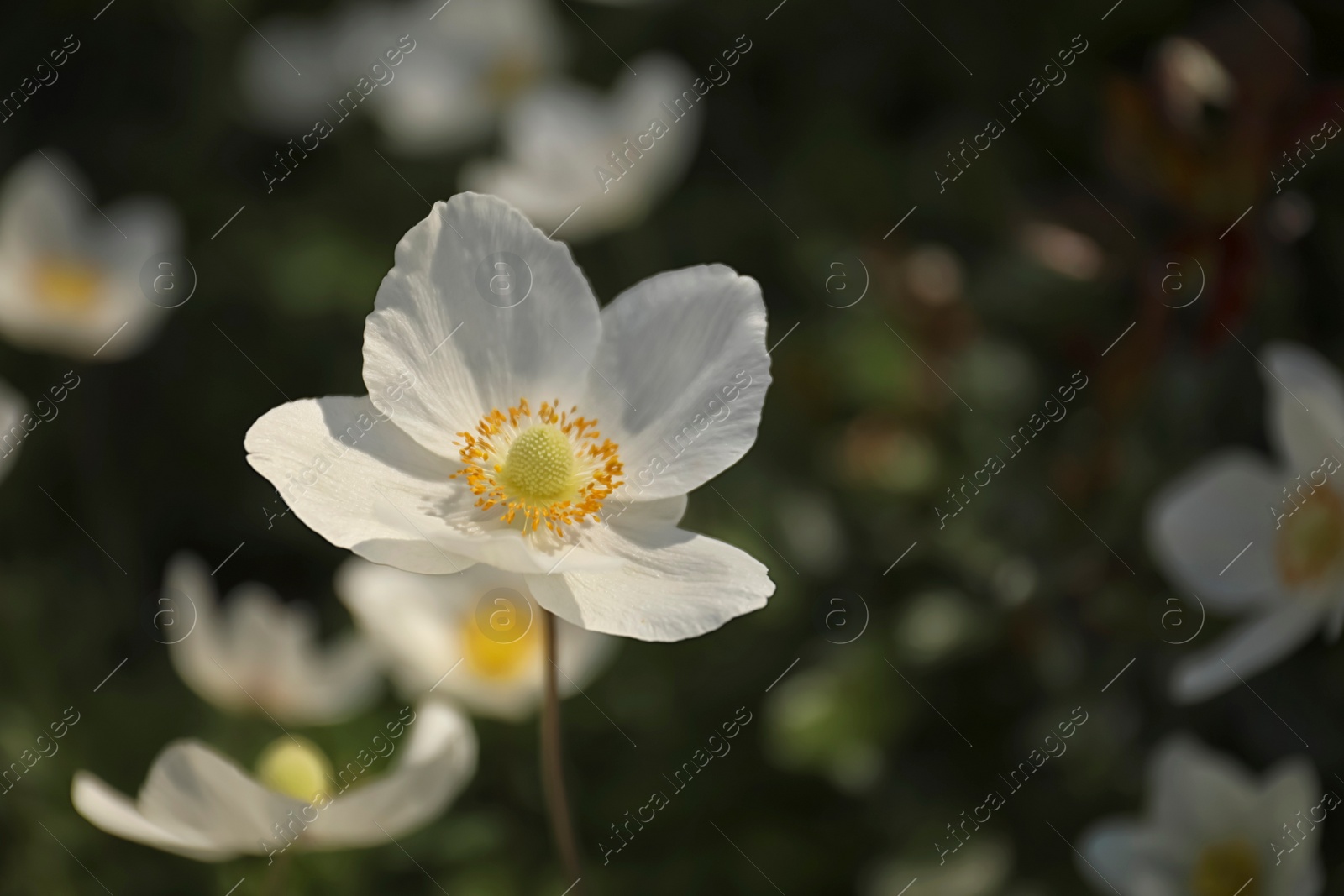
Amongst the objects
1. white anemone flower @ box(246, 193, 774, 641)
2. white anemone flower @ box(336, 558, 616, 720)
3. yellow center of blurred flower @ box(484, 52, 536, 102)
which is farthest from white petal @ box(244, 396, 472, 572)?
yellow center of blurred flower @ box(484, 52, 536, 102)

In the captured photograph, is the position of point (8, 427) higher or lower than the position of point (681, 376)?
higher

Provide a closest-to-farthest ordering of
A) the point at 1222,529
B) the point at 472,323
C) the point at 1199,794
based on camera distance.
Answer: the point at 472,323 < the point at 1199,794 < the point at 1222,529

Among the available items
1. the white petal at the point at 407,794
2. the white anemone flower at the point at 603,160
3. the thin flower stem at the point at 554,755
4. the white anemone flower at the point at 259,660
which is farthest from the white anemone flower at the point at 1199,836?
the white anemone flower at the point at 603,160

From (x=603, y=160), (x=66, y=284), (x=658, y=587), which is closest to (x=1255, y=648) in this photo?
(x=658, y=587)

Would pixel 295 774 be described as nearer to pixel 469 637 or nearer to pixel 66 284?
pixel 469 637

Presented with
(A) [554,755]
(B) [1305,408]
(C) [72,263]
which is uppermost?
(C) [72,263]

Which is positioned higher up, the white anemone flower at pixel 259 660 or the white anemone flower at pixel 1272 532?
the white anemone flower at pixel 259 660

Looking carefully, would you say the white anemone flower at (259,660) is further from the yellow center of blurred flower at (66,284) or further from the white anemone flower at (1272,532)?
the white anemone flower at (1272,532)
